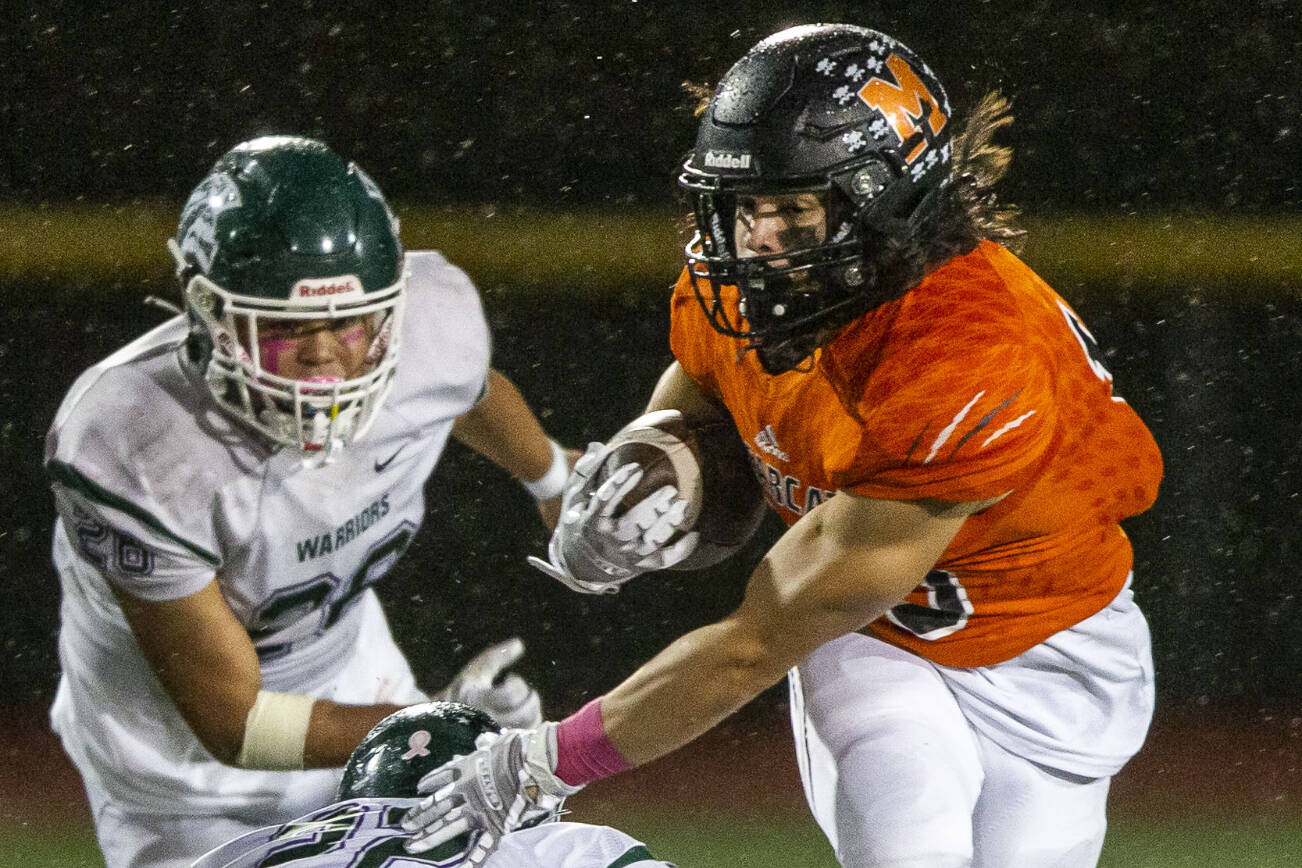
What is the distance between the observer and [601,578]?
2.23m

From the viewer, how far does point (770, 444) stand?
2064 mm

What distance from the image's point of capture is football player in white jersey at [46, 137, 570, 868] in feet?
6.72

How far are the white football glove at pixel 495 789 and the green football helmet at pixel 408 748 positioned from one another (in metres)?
0.01

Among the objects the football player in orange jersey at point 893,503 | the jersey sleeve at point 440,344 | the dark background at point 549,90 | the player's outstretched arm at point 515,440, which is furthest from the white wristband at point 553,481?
the dark background at point 549,90

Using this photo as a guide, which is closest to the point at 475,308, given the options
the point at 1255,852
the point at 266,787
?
the point at 266,787

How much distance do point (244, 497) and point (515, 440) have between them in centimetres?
71

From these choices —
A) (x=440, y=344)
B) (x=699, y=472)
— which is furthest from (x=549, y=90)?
(x=699, y=472)

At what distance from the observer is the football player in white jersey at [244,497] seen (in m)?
2.05

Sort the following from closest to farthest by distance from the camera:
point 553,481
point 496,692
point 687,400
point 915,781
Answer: point 915,781
point 496,692
point 687,400
point 553,481

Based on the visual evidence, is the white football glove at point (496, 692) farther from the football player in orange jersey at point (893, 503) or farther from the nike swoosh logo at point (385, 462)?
the nike swoosh logo at point (385, 462)

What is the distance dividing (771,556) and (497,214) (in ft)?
8.73

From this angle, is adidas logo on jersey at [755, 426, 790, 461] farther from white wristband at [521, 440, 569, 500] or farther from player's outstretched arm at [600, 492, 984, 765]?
white wristband at [521, 440, 569, 500]

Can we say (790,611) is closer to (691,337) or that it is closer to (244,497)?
(691,337)

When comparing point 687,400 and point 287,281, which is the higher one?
point 287,281
